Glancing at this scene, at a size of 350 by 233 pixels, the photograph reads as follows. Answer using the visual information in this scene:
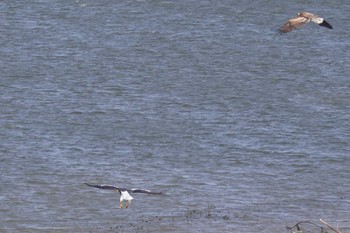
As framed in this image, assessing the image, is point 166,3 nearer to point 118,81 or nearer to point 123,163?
Answer: point 118,81

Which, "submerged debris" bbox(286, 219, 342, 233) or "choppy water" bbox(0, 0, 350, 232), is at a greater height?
"submerged debris" bbox(286, 219, 342, 233)

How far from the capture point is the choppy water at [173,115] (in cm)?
2419

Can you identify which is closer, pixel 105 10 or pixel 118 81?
pixel 118 81

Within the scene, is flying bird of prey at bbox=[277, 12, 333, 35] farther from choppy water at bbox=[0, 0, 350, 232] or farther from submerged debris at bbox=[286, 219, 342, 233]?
choppy water at bbox=[0, 0, 350, 232]

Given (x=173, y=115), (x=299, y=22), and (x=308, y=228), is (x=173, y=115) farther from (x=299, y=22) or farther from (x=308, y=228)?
(x=308, y=228)

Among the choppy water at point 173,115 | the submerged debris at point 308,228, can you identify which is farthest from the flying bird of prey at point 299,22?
the choppy water at point 173,115

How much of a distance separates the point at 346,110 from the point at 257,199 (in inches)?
336

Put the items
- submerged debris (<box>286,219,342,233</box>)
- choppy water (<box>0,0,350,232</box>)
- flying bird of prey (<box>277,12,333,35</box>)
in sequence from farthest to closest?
choppy water (<box>0,0,350,232</box>)
flying bird of prey (<box>277,12,333,35</box>)
submerged debris (<box>286,219,342,233</box>)

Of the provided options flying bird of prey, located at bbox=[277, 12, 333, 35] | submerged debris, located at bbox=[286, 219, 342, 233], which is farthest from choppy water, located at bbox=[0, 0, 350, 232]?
flying bird of prey, located at bbox=[277, 12, 333, 35]

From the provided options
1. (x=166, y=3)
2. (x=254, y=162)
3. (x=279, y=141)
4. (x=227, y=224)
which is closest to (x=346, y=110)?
(x=279, y=141)

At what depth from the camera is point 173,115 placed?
31.5 metres

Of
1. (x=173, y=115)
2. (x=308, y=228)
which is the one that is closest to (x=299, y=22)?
(x=308, y=228)

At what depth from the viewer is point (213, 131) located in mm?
30188

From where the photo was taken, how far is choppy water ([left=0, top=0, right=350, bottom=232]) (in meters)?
24.2
